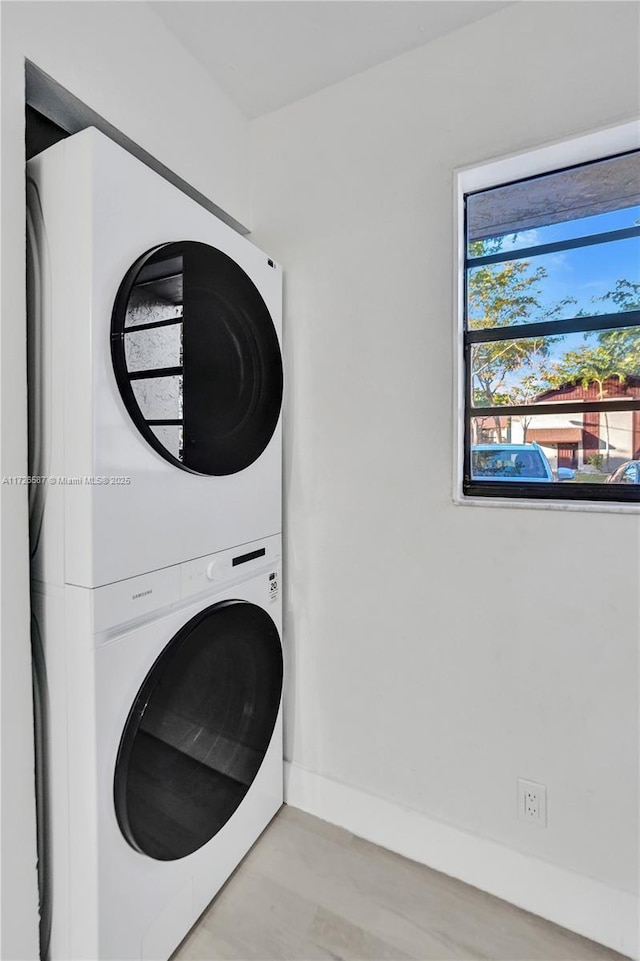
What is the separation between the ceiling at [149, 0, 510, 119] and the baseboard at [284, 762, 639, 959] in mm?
2319

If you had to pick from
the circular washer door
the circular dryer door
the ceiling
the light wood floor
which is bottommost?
the light wood floor

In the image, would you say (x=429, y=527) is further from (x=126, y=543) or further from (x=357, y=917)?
(x=357, y=917)

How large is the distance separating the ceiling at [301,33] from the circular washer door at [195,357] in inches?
26.3

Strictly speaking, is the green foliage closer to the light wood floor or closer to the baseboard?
the baseboard

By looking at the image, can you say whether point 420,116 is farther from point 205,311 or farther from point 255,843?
point 255,843

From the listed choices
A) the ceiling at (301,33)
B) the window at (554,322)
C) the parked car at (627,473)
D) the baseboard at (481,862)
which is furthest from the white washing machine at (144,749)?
the ceiling at (301,33)

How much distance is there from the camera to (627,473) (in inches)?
50.6

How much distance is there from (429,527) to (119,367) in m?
0.96

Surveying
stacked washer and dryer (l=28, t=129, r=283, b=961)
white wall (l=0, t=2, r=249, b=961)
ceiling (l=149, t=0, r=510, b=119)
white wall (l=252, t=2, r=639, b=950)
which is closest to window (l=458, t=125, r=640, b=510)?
white wall (l=252, t=2, r=639, b=950)

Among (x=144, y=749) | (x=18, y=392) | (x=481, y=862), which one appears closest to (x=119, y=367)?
(x=18, y=392)

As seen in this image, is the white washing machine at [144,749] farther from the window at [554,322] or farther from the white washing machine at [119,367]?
the window at [554,322]

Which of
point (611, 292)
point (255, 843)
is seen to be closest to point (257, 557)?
point (255, 843)

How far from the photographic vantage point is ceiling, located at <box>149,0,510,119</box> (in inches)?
50.1

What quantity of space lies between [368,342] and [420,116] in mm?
675
